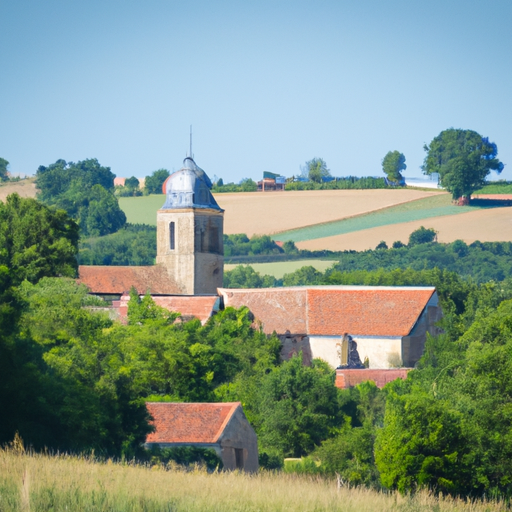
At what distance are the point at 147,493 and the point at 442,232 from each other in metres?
98.2

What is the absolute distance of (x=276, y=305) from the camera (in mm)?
63969

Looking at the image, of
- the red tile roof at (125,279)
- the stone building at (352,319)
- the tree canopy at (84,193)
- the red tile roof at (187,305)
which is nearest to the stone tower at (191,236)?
the red tile roof at (125,279)

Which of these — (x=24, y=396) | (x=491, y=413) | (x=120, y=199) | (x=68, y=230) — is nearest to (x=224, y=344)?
(x=68, y=230)

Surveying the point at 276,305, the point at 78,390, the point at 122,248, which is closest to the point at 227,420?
the point at 78,390

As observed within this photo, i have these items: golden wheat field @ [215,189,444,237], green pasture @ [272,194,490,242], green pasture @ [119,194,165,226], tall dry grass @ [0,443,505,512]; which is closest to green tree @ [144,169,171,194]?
green pasture @ [119,194,165,226]

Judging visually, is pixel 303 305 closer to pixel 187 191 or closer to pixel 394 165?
pixel 187 191

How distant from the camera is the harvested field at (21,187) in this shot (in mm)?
145125

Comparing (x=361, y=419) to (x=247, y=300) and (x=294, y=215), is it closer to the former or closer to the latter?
(x=247, y=300)

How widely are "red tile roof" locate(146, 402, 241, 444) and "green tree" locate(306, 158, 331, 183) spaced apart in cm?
10980

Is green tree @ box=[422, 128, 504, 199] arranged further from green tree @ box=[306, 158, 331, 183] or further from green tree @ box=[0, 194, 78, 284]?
green tree @ box=[0, 194, 78, 284]

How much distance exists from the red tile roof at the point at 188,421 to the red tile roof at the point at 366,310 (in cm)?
2396

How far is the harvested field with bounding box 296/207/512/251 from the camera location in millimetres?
110188

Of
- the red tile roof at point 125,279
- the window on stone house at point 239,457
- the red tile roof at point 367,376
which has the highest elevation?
the red tile roof at point 125,279

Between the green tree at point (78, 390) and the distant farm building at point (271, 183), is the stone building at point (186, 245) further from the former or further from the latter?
the distant farm building at point (271, 183)
